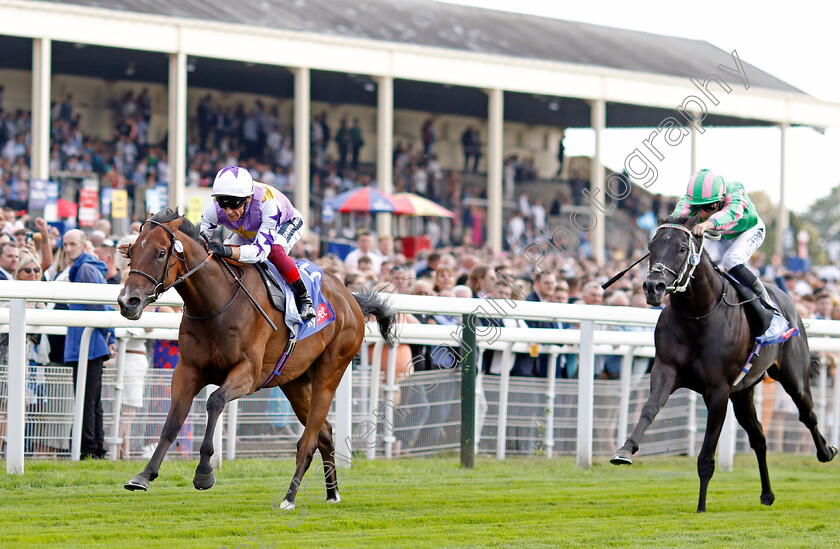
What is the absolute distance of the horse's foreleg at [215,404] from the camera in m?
4.98

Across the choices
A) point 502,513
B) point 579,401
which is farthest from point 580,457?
point 502,513

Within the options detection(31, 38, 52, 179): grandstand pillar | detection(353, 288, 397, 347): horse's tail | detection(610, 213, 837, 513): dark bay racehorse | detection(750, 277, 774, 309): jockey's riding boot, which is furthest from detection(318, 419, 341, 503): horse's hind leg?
detection(31, 38, 52, 179): grandstand pillar

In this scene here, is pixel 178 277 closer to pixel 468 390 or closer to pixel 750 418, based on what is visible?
pixel 468 390

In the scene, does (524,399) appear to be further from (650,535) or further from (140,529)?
(140,529)

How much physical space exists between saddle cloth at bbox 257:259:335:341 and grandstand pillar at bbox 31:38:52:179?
11702mm

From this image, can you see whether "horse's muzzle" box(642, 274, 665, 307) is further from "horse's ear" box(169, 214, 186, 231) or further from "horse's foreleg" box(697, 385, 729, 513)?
"horse's ear" box(169, 214, 186, 231)

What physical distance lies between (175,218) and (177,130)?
1359cm

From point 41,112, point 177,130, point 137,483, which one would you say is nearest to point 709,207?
point 137,483

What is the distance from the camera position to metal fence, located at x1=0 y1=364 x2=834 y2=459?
21.7ft

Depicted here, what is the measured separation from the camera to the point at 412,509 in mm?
5738

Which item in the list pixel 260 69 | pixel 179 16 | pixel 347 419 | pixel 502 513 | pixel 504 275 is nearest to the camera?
pixel 502 513

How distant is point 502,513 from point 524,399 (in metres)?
2.59

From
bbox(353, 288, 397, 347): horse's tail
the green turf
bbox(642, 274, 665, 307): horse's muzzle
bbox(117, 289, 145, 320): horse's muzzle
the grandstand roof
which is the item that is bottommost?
the green turf

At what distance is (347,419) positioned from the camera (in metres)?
7.15
